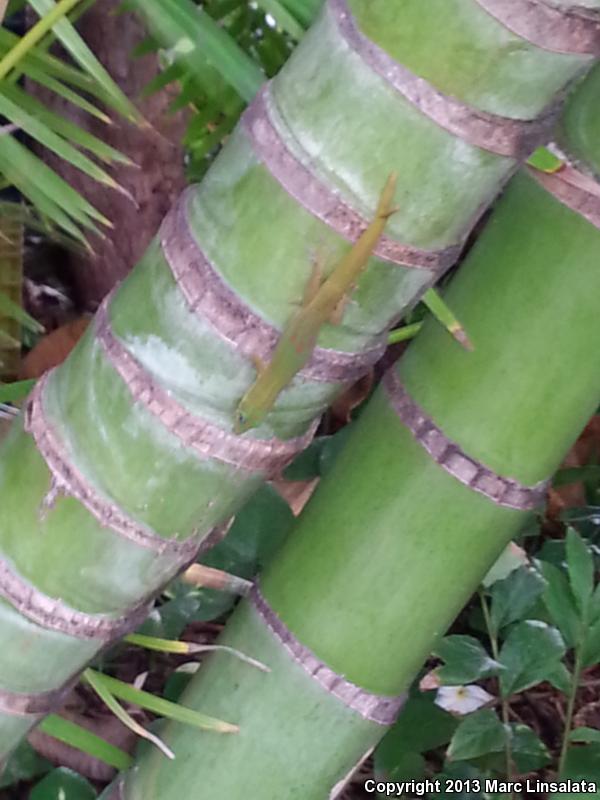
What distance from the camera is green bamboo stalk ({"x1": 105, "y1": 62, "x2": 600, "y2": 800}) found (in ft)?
Answer: 1.25

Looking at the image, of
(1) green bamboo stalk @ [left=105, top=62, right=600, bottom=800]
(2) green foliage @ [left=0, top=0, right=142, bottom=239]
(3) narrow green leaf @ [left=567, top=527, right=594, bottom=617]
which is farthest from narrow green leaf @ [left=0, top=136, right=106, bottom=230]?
(3) narrow green leaf @ [left=567, top=527, right=594, bottom=617]

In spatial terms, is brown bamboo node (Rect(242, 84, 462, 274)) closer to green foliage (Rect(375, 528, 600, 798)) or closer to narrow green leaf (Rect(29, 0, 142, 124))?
A: narrow green leaf (Rect(29, 0, 142, 124))

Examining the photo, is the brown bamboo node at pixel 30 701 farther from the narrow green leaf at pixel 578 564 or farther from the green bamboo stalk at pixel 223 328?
the narrow green leaf at pixel 578 564

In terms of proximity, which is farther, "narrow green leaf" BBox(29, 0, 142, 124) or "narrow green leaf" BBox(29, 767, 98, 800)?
"narrow green leaf" BBox(29, 767, 98, 800)

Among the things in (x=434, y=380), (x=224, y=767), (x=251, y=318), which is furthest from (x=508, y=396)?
(x=224, y=767)

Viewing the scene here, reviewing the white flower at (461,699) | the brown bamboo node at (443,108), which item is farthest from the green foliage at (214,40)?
the white flower at (461,699)

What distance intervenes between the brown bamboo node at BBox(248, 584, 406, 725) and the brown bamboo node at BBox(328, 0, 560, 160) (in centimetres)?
28

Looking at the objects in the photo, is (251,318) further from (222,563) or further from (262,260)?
(222,563)

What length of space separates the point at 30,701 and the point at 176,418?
0.60ft

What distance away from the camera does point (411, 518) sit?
16.3 inches

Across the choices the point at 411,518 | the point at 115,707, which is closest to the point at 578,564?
the point at 411,518

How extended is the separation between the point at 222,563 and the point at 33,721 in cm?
25

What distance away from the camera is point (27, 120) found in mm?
438

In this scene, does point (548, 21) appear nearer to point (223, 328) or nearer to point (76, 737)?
point (223, 328)
